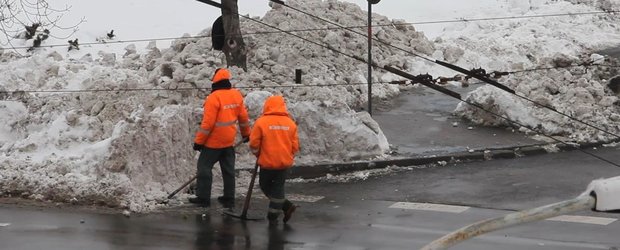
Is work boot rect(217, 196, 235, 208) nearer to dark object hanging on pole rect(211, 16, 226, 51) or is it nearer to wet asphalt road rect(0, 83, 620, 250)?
wet asphalt road rect(0, 83, 620, 250)

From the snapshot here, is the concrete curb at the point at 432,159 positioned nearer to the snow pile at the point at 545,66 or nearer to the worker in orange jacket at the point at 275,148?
the snow pile at the point at 545,66

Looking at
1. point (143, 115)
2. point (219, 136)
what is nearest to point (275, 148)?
point (219, 136)

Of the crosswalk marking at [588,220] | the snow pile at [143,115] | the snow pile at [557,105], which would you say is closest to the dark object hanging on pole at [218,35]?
the snow pile at [143,115]

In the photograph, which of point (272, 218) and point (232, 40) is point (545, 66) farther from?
point (272, 218)

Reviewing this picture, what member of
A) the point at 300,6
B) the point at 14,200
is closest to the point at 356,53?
the point at 300,6

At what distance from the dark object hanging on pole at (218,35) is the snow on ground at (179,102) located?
0.30 metres

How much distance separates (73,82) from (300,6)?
5.93 m

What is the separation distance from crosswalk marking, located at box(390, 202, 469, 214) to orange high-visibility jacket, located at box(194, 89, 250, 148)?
200cm

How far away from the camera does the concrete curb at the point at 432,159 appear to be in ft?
41.8

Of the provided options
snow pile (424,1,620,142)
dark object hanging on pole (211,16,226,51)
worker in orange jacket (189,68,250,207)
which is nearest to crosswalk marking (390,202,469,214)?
worker in orange jacket (189,68,250,207)

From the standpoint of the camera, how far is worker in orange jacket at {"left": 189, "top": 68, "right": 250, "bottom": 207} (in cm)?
1062

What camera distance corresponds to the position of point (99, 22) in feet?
78.7

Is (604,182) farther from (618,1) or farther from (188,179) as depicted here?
(618,1)

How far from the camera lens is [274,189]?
10.2 m
